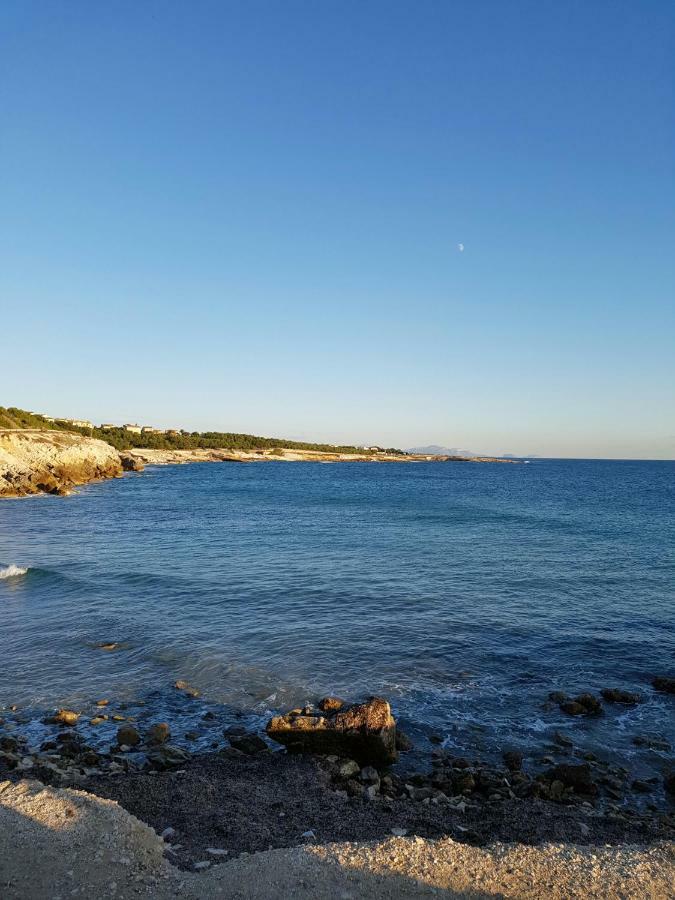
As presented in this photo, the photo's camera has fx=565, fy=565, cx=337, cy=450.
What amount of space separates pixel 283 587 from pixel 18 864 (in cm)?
2183

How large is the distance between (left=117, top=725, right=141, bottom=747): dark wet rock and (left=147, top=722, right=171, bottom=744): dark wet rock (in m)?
0.31

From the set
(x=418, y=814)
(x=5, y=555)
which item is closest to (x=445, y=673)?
(x=418, y=814)

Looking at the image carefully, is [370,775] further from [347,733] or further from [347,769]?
[347,733]

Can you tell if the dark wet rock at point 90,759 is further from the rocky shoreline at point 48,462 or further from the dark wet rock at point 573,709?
the rocky shoreline at point 48,462

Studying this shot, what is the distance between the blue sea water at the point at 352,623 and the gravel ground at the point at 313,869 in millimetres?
4640

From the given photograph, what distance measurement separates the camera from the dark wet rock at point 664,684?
18719mm

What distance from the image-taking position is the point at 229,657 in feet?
68.6

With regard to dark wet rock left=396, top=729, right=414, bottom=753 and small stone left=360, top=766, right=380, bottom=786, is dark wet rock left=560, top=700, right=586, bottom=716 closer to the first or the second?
dark wet rock left=396, top=729, right=414, bottom=753

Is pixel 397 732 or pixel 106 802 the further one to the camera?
pixel 397 732

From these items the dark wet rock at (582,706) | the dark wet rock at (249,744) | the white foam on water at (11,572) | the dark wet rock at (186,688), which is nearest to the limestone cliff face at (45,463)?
the white foam on water at (11,572)

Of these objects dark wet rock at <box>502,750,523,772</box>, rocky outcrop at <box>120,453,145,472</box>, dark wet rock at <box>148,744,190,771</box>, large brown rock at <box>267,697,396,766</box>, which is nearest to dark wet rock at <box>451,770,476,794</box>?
dark wet rock at <box>502,750,523,772</box>

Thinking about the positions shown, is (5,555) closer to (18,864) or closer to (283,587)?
(283,587)

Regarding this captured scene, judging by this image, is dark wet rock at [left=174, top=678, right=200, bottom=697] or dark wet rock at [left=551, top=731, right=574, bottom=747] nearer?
dark wet rock at [left=551, top=731, right=574, bottom=747]

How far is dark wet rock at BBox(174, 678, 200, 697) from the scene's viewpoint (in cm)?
1795
